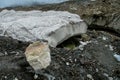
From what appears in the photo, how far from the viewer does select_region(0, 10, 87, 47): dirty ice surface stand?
149 inches

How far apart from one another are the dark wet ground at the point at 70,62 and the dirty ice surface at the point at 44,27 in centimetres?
12

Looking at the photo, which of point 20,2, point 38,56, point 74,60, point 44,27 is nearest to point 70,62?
point 74,60

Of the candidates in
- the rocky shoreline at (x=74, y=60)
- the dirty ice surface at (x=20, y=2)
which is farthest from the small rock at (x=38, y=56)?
the dirty ice surface at (x=20, y=2)

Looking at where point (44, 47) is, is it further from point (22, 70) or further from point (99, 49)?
point (99, 49)

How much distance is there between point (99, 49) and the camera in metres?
3.90

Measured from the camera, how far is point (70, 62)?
3396 mm

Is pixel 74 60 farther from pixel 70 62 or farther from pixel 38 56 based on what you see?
pixel 38 56

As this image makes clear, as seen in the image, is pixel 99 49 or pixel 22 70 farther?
pixel 99 49

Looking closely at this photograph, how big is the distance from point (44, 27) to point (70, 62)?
2.35ft

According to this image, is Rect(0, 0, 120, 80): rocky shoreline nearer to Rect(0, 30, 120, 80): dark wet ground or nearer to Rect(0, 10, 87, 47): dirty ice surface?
Rect(0, 30, 120, 80): dark wet ground

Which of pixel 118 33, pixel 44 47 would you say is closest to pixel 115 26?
pixel 118 33

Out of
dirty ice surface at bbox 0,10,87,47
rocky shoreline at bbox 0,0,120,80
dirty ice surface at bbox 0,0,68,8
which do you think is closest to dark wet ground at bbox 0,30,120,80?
rocky shoreline at bbox 0,0,120,80

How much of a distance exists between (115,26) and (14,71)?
2.66m

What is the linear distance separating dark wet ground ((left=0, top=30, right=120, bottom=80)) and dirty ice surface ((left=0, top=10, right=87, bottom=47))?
121mm
